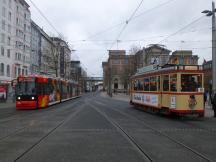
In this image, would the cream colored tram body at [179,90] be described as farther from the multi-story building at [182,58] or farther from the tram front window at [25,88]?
the tram front window at [25,88]

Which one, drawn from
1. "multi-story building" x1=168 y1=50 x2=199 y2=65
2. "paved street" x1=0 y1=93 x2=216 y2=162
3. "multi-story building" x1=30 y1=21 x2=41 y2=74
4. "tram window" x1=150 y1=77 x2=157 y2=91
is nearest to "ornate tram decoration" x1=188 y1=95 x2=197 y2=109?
"tram window" x1=150 y1=77 x2=157 y2=91

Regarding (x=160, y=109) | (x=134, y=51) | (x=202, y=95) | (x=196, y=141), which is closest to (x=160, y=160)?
(x=196, y=141)

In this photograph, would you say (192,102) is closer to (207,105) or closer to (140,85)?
(140,85)

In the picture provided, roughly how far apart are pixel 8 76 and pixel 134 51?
23857 mm

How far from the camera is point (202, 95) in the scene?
2120cm

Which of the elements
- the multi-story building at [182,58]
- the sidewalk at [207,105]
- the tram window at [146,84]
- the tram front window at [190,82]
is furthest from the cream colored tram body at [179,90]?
the multi-story building at [182,58]

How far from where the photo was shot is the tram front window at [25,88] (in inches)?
1254

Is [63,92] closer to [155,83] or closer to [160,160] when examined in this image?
[155,83]

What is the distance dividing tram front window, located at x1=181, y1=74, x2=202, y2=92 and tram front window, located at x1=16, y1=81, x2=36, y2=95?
14885mm

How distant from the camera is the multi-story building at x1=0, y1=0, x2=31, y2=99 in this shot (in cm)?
6812

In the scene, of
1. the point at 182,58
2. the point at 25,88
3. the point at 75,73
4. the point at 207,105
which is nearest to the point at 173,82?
the point at 25,88

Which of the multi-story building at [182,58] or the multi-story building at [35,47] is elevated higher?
the multi-story building at [35,47]

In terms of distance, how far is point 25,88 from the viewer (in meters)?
31.9

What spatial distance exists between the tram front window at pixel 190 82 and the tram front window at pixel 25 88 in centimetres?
1488
